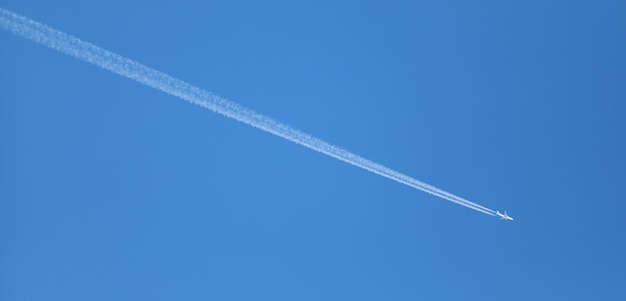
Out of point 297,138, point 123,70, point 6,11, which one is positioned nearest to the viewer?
point 6,11

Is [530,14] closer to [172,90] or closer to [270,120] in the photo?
[270,120]

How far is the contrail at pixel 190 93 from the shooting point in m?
5.29

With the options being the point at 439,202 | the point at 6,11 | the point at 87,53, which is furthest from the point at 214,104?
the point at 439,202

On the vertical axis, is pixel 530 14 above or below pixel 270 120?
above

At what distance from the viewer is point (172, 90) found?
568cm

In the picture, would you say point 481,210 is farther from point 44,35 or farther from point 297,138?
point 44,35

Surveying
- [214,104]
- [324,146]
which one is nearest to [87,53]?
[214,104]

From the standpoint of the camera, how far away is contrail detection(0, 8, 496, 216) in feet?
17.4

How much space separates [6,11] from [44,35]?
0.40m

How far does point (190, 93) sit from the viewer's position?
18.8 ft

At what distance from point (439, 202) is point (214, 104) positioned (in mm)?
2715

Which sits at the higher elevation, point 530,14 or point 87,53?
point 530,14

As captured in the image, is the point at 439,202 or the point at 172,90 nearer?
the point at 172,90

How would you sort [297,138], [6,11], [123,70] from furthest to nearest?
1. [297,138]
2. [123,70]
3. [6,11]
